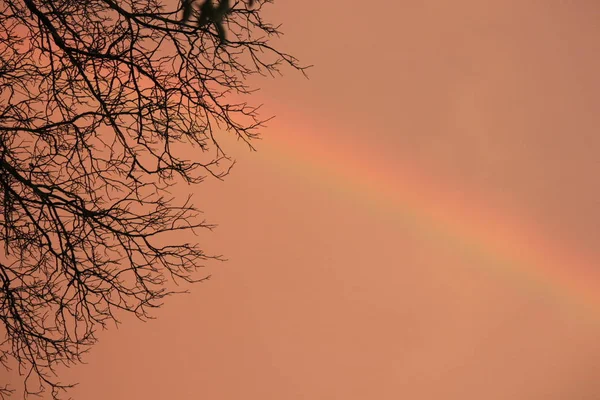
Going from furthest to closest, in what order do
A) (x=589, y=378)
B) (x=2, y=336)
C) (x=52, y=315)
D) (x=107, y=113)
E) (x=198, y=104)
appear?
(x=589, y=378), (x=52, y=315), (x=2, y=336), (x=198, y=104), (x=107, y=113)

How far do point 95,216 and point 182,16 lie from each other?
2.97 feet

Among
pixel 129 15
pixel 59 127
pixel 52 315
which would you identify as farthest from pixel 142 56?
pixel 52 315

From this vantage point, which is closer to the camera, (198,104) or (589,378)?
(198,104)

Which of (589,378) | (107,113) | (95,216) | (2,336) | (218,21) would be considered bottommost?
(589,378)

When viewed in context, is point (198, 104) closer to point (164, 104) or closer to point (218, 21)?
point (164, 104)

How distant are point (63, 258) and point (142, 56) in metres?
0.88

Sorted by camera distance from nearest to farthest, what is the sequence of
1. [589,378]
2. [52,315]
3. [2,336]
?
[2,336], [52,315], [589,378]

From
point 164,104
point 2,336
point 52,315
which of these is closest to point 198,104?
point 164,104

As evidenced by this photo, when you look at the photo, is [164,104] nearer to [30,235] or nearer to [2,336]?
[30,235]

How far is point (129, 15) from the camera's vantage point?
8.59 feet

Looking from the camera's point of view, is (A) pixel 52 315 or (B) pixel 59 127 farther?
(A) pixel 52 315

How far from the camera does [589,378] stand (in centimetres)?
832

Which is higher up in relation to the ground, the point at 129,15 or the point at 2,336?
the point at 2,336

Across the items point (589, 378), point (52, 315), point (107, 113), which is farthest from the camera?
point (589, 378)
